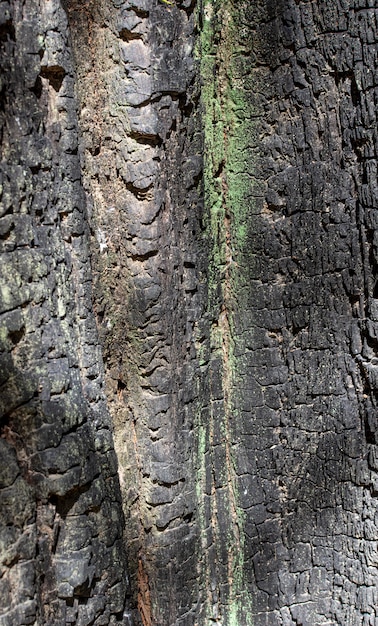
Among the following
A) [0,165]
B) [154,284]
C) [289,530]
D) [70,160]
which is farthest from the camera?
[289,530]

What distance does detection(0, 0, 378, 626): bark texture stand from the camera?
1.10 meters

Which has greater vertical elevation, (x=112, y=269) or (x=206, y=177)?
(x=206, y=177)

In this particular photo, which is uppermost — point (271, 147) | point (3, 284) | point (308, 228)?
point (271, 147)

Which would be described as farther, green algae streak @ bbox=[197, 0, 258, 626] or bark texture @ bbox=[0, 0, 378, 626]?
green algae streak @ bbox=[197, 0, 258, 626]

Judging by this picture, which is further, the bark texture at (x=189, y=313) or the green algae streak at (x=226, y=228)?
the green algae streak at (x=226, y=228)

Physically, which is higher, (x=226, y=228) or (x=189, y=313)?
(x=226, y=228)

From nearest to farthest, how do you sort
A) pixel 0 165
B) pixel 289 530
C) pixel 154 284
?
pixel 0 165 < pixel 154 284 < pixel 289 530

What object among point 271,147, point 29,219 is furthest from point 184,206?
point 29,219

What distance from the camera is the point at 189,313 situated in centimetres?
131

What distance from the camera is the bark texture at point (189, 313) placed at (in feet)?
3.61

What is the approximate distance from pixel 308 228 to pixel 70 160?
42 cm

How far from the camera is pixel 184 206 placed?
4.22 feet

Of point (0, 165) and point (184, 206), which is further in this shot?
point (184, 206)

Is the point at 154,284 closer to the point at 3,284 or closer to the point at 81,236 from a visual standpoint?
the point at 81,236
